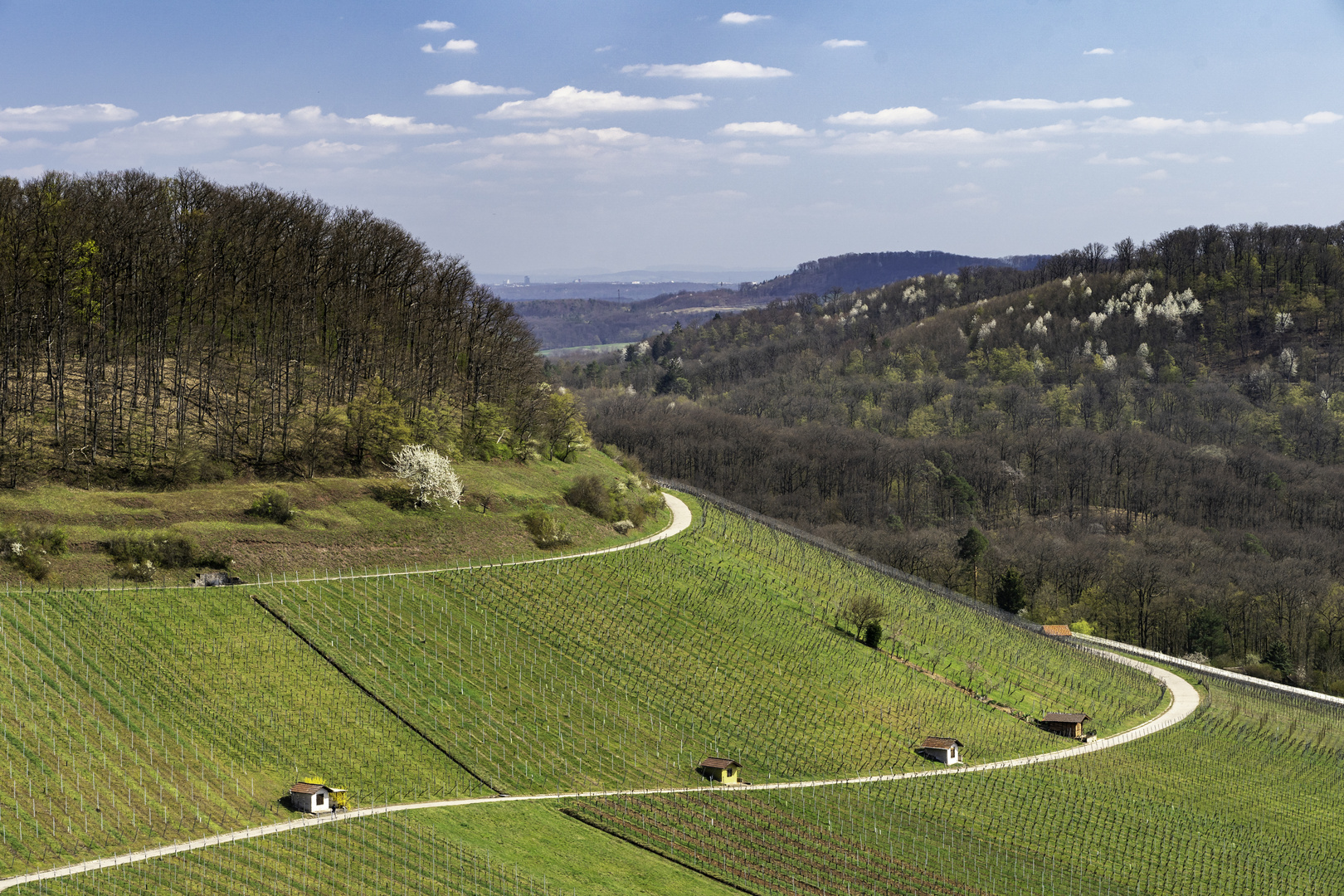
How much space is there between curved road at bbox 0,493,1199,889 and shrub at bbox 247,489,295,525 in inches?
407

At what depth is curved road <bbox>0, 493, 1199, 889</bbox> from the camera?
45406 mm

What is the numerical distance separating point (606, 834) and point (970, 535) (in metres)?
89.0

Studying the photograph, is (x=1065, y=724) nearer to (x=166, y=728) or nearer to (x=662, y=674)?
(x=662, y=674)

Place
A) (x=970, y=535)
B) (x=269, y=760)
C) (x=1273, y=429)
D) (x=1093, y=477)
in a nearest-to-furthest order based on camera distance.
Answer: (x=269, y=760) → (x=970, y=535) → (x=1093, y=477) → (x=1273, y=429)

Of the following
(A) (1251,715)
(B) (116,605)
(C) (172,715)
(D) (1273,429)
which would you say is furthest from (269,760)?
(D) (1273,429)

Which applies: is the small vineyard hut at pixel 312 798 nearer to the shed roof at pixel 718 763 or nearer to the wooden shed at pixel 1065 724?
the shed roof at pixel 718 763

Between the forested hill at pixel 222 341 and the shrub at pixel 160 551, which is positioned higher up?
the forested hill at pixel 222 341

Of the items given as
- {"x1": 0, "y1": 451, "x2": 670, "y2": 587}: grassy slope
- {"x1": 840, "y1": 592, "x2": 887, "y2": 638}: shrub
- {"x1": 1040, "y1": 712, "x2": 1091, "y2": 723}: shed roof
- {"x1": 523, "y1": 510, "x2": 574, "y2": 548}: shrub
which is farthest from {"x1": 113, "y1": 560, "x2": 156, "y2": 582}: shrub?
{"x1": 1040, "y1": 712, "x2": 1091, "y2": 723}: shed roof

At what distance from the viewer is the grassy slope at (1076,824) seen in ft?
198

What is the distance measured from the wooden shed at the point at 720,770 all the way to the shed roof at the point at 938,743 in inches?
589

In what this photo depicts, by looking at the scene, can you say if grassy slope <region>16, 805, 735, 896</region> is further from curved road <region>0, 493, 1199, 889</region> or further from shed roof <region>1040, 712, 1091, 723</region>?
shed roof <region>1040, 712, 1091, 723</region>

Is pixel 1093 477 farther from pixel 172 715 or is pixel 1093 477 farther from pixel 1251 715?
pixel 172 715

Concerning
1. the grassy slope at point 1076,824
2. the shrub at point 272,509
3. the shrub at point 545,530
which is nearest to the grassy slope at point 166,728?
the shrub at point 272,509

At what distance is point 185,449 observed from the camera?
3150 inches
